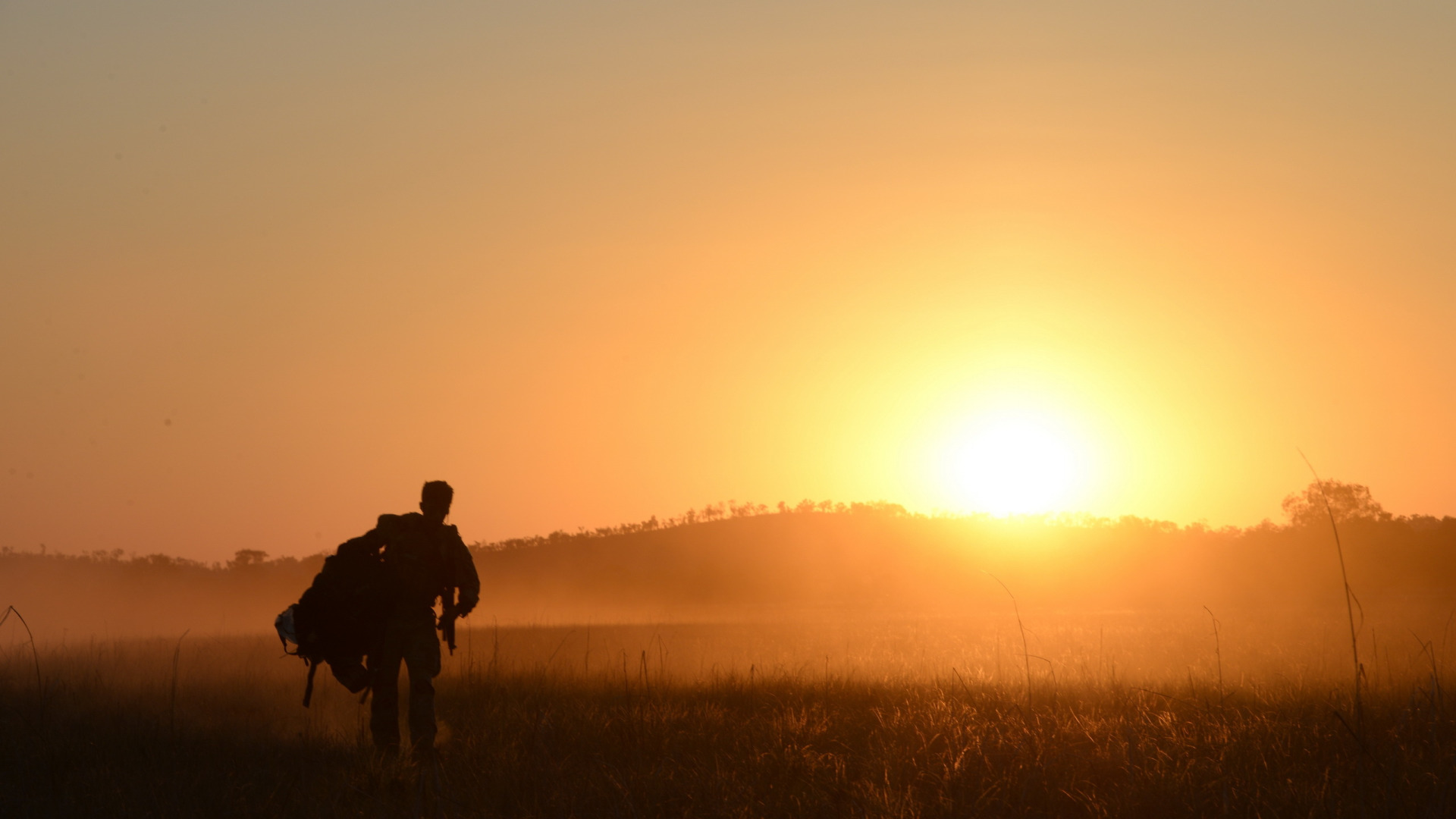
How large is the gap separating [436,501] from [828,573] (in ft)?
196

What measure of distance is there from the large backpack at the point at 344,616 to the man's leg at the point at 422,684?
34 centimetres

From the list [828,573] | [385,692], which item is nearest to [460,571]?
[385,692]

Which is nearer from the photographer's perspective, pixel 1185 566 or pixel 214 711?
pixel 214 711

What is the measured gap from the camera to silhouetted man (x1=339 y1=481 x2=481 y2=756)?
8.08 metres

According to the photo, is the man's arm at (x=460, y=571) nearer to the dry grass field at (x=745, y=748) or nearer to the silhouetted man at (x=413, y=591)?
the silhouetted man at (x=413, y=591)

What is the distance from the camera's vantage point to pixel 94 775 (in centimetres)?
674

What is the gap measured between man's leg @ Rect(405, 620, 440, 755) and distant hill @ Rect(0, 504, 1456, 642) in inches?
1126

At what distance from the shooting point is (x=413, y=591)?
323 inches

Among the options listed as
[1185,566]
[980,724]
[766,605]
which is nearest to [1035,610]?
[766,605]

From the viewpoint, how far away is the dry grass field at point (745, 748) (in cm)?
578

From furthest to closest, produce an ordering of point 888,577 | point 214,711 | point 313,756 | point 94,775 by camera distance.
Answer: point 888,577
point 214,711
point 313,756
point 94,775

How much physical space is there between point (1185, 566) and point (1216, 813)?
54997mm

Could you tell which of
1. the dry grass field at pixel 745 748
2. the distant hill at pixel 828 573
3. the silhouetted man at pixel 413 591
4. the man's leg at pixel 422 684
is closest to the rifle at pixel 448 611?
the silhouetted man at pixel 413 591

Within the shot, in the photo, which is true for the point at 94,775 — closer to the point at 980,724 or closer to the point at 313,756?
the point at 313,756
